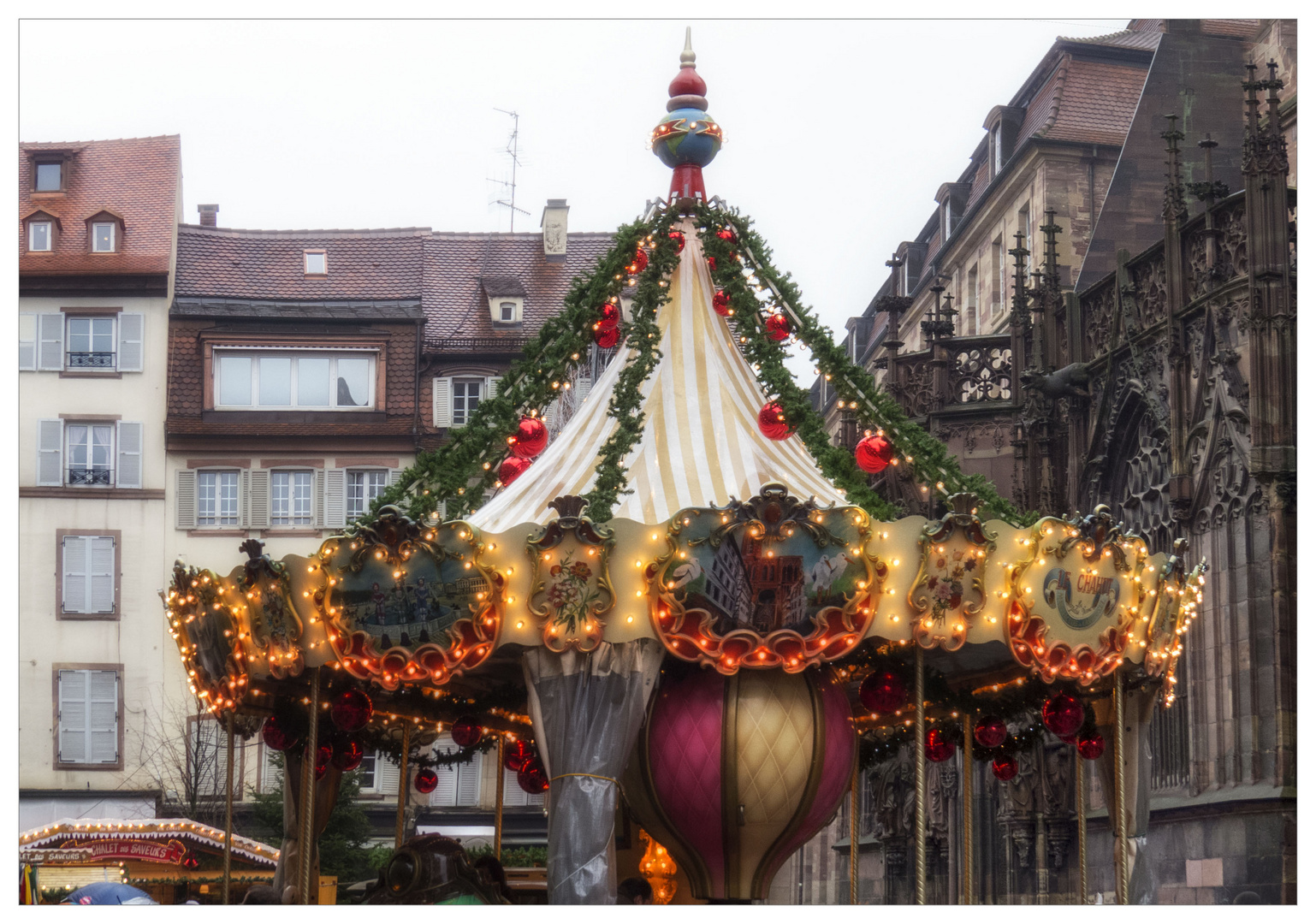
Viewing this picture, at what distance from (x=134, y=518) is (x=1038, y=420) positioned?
17.2 meters

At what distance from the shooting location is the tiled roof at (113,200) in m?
32.7

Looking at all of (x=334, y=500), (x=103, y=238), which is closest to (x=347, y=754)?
(x=334, y=500)

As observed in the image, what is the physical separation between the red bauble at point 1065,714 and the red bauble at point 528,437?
14.1 ft

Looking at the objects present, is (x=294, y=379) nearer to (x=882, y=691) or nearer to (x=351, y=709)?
(x=351, y=709)

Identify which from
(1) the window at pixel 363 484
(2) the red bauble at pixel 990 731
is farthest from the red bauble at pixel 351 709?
(1) the window at pixel 363 484

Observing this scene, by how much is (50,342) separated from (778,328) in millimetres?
23628

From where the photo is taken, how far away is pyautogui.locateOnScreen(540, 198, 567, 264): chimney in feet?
120

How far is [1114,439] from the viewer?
71.9ft

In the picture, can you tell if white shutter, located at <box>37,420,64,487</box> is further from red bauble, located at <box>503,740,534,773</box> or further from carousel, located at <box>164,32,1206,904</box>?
carousel, located at <box>164,32,1206,904</box>

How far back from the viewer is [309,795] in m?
12.1

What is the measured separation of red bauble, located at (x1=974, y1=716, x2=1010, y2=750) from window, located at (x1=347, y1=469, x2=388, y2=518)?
19730 millimetres

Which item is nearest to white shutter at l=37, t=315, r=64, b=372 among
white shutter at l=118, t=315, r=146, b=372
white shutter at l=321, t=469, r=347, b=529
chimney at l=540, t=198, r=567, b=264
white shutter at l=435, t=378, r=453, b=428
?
white shutter at l=118, t=315, r=146, b=372

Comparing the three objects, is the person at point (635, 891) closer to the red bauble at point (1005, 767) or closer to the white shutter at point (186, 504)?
the red bauble at point (1005, 767)
